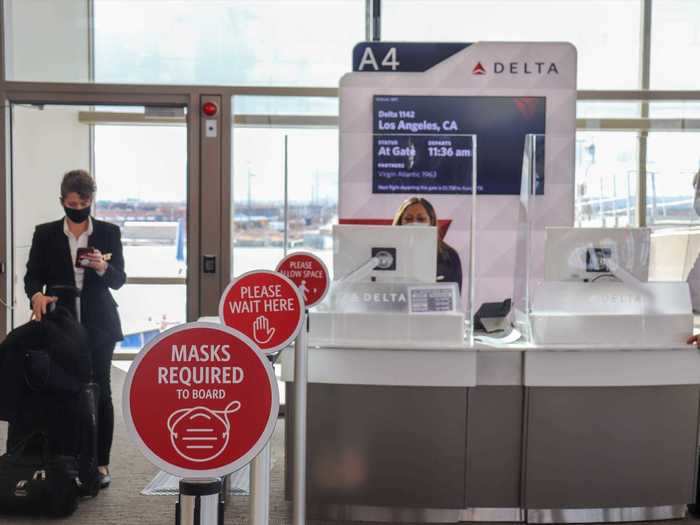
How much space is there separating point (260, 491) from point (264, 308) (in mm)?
588

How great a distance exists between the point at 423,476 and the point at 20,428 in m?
1.87

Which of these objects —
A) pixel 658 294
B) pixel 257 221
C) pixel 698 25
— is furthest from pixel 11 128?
pixel 698 25

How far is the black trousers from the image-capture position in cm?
421

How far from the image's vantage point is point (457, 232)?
5.48 meters

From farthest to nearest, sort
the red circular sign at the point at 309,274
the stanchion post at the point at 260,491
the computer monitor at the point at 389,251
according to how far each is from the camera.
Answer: the computer monitor at the point at 389,251 → the red circular sign at the point at 309,274 → the stanchion post at the point at 260,491

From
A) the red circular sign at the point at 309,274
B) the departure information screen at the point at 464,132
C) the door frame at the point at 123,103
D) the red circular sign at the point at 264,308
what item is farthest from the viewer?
the door frame at the point at 123,103

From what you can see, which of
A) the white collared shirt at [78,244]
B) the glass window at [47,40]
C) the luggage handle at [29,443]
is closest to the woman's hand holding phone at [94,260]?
the white collared shirt at [78,244]

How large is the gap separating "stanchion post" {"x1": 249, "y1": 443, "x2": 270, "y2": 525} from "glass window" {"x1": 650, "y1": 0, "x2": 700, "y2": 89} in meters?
4.81

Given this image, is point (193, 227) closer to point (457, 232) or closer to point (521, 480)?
point (457, 232)

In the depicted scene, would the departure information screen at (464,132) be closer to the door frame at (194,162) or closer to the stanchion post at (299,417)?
the door frame at (194,162)

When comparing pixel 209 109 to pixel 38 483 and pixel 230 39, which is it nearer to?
pixel 230 39

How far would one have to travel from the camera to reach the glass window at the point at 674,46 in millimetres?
5965

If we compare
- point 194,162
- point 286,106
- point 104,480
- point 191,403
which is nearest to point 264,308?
point 191,403

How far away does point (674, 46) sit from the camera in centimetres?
598
